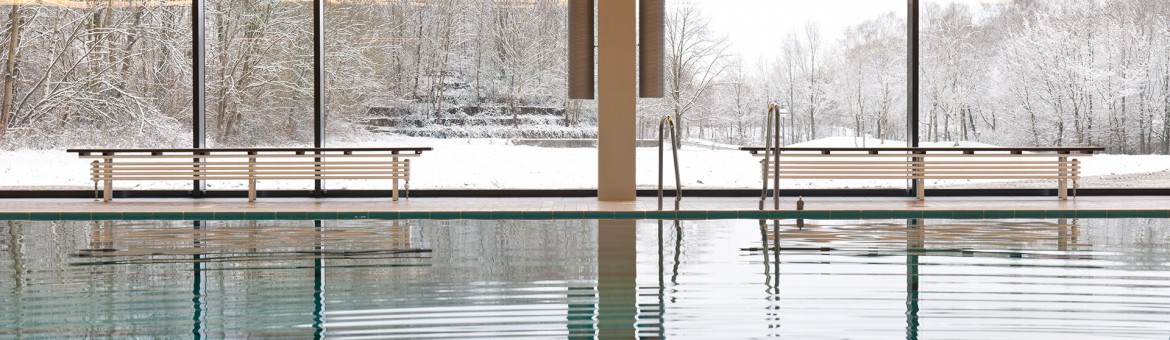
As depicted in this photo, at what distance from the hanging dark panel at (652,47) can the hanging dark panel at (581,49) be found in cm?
44

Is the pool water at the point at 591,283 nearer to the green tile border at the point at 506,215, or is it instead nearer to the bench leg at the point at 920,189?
the green tile border at the point at 506,215

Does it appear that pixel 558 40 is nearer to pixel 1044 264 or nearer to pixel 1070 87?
pixel 1070 87

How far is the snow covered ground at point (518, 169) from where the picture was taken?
995 centimetres

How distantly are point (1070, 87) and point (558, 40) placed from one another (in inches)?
186

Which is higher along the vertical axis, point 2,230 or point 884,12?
point 884,12

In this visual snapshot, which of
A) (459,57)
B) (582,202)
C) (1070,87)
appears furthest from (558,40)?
(1070,87)

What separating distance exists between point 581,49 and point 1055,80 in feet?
14.5

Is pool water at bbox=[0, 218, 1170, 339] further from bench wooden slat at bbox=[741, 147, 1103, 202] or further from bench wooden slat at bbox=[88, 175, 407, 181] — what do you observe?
bench wooden slat at bbox=[741, 147, 1103, 202]

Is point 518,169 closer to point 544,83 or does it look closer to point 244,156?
point 544,83

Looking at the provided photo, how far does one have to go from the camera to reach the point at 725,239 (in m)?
6.30

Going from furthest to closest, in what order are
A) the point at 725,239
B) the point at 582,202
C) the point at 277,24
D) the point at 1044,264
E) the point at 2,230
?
the point at 277,24
the point at 582,202
the point at 2,230
the point at 725,239
the point at 1044,264

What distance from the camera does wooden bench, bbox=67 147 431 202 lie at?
30.4ft

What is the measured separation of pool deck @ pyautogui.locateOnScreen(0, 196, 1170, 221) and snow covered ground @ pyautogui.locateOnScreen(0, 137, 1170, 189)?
1.03 metres

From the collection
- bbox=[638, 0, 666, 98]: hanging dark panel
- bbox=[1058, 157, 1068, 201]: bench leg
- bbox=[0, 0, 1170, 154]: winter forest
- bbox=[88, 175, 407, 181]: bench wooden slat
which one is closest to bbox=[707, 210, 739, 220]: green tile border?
bbox=[638, 0, 666, 98]: hanging dark panel
